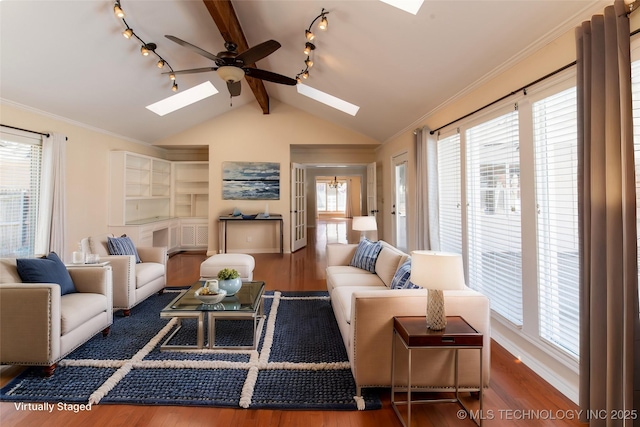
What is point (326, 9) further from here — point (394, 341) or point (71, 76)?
point (71, 76)

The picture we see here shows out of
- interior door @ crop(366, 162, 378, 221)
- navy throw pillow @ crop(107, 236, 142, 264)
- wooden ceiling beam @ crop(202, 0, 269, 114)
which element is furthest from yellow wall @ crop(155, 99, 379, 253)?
navy throw pillow @ crop(107, 236, 142, 264)

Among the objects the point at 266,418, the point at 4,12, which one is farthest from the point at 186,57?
the point at 266,418

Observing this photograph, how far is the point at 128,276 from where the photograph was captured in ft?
9.82

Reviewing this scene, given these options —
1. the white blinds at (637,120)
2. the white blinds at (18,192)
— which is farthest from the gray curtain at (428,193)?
the white blinds at (18,192)

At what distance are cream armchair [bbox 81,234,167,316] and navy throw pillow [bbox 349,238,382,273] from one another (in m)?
2.47

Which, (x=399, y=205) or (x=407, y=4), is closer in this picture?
(x=407, y=4)

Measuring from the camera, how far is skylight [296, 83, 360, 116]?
5.33 meters

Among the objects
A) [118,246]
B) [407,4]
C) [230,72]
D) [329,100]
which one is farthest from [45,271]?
[329,100]

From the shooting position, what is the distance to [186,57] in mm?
3969

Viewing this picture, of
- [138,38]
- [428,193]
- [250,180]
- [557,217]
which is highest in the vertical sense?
[138,38]

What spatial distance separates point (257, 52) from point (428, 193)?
2.67 m

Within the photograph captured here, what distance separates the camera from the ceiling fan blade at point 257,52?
2579 millimetres

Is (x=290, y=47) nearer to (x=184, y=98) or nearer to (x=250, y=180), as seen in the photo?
(x=184, y=98)

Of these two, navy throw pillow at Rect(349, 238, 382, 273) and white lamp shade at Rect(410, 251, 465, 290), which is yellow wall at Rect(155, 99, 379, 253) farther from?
white lamp shade at Rect(410, 251, 465, 290)
